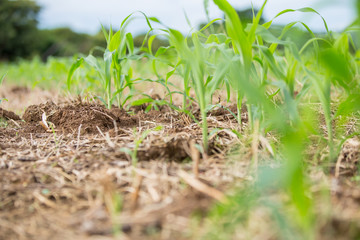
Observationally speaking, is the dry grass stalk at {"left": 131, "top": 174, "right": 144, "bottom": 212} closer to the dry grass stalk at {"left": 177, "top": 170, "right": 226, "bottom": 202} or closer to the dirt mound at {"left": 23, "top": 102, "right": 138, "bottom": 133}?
the dry grass stalk at {"left": 177, "top": 170, "right": 226, "bottom": 202}

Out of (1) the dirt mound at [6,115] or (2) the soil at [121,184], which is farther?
(1) the dirt mound at [6,115]

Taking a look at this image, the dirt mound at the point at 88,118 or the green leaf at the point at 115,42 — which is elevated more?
the green leaf at the point at 115,42

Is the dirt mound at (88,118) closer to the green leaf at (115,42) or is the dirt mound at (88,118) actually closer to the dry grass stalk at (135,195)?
the green leaf at (115,42)

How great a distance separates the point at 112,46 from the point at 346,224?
1.47m

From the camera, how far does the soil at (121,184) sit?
720 millimetres

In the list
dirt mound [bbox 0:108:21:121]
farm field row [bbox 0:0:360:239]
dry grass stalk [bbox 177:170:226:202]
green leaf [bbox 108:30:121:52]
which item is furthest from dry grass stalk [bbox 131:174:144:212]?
dirt mound [bbox 0:108:21:121]

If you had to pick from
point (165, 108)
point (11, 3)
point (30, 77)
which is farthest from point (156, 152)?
point (11, 3)

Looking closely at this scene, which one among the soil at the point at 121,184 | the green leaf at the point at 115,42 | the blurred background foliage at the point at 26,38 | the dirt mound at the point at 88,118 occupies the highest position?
the blurred background foliage at the point at 26,38

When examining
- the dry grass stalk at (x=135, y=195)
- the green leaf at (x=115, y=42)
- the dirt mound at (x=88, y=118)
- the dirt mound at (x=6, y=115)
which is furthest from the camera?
the dirt mound at (x=6, y=115)

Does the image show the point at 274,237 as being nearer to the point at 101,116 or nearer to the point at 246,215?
the point at 246,215

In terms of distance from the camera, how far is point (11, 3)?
17859 mm

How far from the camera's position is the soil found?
720 mm

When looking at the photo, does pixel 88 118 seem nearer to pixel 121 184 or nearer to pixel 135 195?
pixel 121 184

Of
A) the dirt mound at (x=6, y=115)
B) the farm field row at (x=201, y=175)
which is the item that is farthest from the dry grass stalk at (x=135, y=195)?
the dirt mound at (x=6, y=115)
